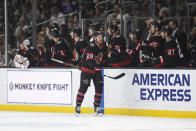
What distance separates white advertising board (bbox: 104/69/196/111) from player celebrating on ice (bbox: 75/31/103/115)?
298 millimetres

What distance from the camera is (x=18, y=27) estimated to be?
1627 cm

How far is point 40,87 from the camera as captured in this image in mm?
12289

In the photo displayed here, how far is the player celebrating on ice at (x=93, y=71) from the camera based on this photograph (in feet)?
37.3

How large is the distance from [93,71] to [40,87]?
1403mm

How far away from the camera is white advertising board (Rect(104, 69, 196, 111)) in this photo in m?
11.0

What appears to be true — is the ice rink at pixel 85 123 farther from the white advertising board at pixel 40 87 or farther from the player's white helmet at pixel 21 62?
the player's white helmet at pixel 21 62

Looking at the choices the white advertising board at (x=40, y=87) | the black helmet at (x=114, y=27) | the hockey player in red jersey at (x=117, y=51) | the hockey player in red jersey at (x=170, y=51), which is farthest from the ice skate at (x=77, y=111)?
the black helmet at (x=114, y=27)

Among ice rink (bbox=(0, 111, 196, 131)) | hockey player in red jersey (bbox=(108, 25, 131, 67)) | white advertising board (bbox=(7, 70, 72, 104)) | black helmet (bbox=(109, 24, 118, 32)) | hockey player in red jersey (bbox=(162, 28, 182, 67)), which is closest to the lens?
ice rink (bbox=(0, 111, 196, 131))

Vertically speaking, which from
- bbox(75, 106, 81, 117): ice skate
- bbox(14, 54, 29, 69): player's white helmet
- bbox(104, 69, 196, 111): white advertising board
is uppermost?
bbox(14, 54, 29, 69): player's white helmet

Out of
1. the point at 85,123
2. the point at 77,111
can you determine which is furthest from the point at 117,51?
the point at 85,123

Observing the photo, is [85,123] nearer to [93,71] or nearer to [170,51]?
[93,71]

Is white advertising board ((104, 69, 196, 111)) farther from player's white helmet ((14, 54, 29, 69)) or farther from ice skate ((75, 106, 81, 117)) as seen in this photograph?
player's white helmet ((14, 54, 29, 69))

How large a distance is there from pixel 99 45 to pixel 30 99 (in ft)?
6.50

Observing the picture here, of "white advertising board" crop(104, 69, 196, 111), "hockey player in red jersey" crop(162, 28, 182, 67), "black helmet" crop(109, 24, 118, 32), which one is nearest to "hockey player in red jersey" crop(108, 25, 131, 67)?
"black helmet" crop(109, 24, 118, 32)
